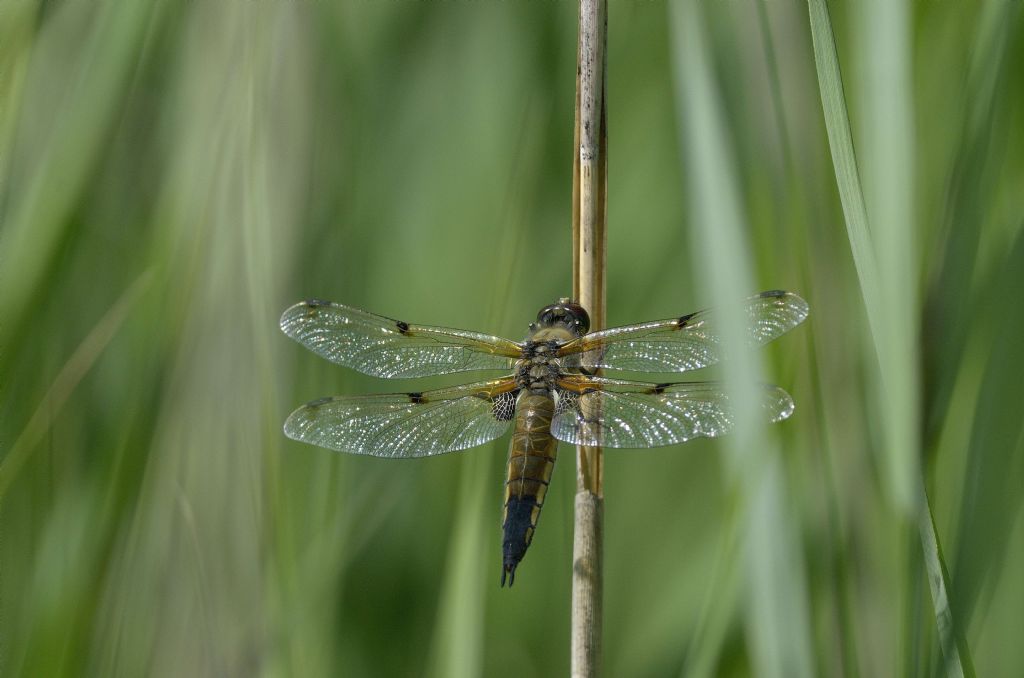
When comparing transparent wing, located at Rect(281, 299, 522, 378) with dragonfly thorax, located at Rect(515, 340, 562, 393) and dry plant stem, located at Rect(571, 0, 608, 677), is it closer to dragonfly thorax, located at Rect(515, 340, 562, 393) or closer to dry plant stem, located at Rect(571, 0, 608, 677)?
dragonfly thorax, located at Rect(515, 340, 562, 393)

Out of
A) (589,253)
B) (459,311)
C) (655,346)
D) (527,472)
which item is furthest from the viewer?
(459,311)

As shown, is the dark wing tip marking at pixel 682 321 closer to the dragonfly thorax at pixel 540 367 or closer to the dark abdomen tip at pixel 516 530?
the dragonfly thorax at pixel 540 367

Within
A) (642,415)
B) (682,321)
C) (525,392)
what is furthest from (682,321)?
(525,392)

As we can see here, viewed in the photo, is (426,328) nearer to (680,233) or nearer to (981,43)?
(680,233)

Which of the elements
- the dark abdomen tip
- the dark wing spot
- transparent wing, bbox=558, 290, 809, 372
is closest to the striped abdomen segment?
the dark abdomen tip

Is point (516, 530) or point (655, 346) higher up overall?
point (655, 346)

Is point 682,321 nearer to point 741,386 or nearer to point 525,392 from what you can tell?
point 525,392
